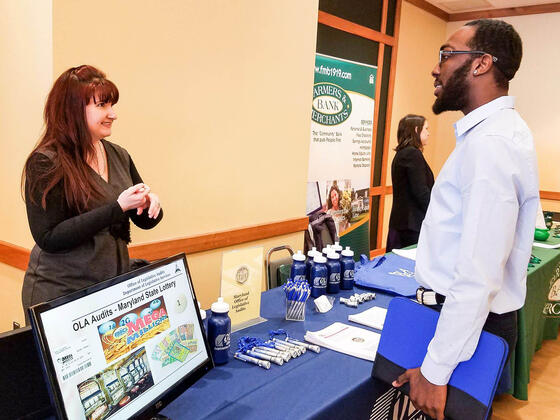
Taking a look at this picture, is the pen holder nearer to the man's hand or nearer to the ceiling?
the man's hand

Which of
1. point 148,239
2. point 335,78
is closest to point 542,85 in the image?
point 335,78

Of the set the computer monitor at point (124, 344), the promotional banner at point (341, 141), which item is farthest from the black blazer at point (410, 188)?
the computer monitor at point (124, 344)

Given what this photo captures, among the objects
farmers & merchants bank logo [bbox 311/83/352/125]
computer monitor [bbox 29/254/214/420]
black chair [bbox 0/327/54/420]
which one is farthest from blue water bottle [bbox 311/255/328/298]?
farmers & merchants bank logo [bbox 311/83/352/125]

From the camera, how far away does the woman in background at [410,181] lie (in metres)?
3.27

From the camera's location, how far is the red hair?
60.4 inches

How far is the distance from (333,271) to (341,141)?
2.71 meters

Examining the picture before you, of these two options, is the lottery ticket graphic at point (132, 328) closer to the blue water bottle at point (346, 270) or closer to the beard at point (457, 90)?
the beard at point (457, 90)

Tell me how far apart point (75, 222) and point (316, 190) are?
9.82ft

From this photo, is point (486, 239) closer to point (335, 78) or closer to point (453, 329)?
point (453, 329)

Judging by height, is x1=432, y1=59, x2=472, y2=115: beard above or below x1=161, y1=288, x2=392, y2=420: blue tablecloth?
above

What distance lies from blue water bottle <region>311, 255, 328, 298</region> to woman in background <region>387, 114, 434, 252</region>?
1.53 metres

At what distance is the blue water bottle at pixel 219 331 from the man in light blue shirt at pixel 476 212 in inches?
18.6

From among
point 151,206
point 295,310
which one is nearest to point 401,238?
point 295,310

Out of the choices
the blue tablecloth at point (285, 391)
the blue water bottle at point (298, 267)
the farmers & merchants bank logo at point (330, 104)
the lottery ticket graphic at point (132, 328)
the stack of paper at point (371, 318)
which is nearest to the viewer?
the lottery ticket graphic at point (132, 328)
